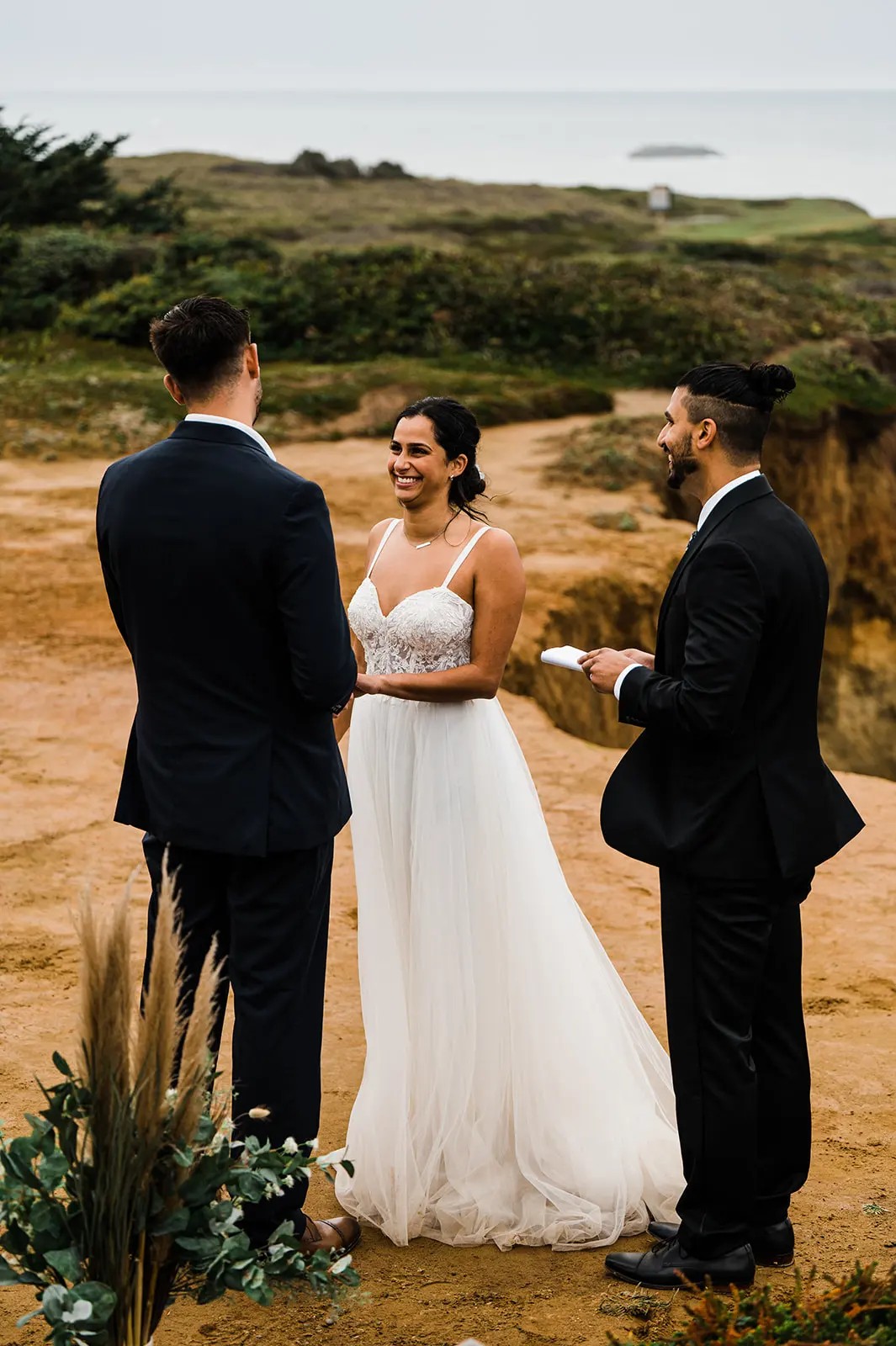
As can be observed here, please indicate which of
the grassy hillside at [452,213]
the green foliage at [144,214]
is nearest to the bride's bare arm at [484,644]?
the green foliage at [144,214]

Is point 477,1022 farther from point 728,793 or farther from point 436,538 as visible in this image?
point 436,538

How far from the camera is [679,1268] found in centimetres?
349

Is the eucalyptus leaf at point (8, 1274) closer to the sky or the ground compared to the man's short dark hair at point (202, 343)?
closer to the ground

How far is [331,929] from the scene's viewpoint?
6.55 metres

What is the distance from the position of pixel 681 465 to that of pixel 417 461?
89 cm

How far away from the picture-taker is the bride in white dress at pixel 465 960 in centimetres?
389

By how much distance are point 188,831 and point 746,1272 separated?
68.3 inches

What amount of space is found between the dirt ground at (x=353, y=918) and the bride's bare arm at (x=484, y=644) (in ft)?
→ 3.66

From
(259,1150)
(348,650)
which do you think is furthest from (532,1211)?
(348,650)

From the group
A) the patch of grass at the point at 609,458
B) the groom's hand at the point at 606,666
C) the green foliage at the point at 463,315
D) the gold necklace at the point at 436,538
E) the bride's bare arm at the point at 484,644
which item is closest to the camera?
the groom's hand at the point at 606,666

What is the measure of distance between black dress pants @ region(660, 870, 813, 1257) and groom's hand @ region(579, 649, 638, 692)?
480mm

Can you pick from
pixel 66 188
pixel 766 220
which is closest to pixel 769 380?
pixel 66 188

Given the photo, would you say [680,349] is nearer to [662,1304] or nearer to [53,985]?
[53,985]

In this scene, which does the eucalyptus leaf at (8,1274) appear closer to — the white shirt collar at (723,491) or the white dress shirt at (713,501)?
the white dress shirt at (713,501)
